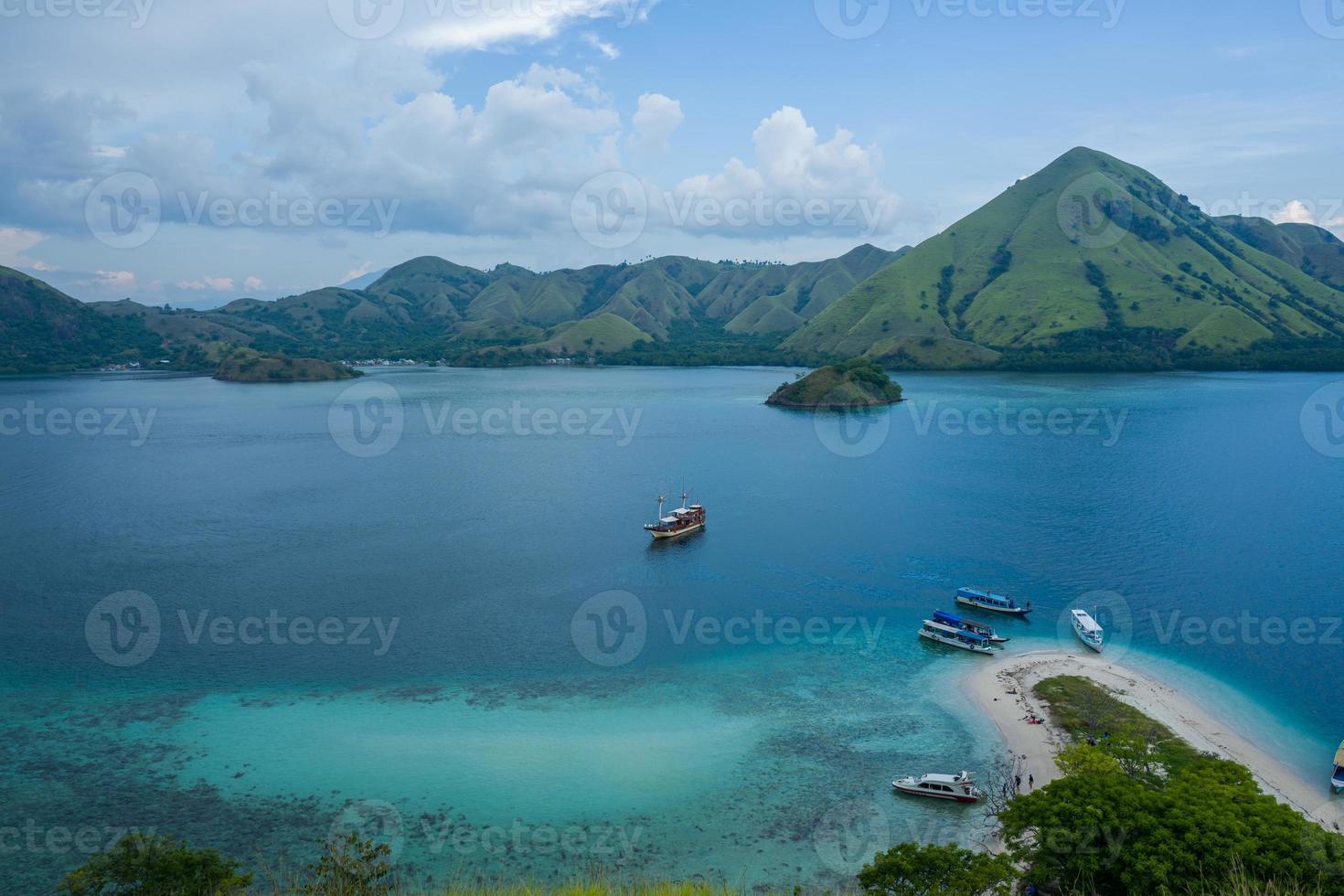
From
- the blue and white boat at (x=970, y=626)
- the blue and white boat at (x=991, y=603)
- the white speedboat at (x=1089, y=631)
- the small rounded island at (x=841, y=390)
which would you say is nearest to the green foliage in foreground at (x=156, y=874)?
the blue and white boat at (x=970, y=626)

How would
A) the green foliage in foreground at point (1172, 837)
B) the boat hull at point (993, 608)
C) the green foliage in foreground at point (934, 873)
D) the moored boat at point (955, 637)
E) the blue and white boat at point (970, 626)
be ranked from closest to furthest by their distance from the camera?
the green foliage in foreground at point (1172, 837) → the green foliage in foreground at point (934, 873) → the moored boat at point (955, 637) → the blue and white boat at point (970, 626) → the boat hull at point (993, 608)

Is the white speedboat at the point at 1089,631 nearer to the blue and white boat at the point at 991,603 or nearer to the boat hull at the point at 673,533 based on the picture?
the blue and white boat at the point at 991,603

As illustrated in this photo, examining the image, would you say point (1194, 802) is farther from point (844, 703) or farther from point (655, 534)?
→ point (655, 534)

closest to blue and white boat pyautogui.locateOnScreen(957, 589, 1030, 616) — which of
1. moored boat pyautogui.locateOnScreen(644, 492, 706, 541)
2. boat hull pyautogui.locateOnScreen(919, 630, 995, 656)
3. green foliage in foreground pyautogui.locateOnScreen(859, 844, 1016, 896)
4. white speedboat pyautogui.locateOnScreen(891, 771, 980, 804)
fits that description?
boat hull pyautogui.locateOnScreen(919, 630, 995, 656)

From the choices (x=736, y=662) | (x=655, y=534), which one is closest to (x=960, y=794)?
(x=736, y=662)

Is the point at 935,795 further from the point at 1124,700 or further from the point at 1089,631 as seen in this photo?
the point at 1089,631

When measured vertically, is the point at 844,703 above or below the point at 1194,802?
below

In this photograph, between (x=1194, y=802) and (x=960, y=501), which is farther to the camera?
(x=960, y=501)
